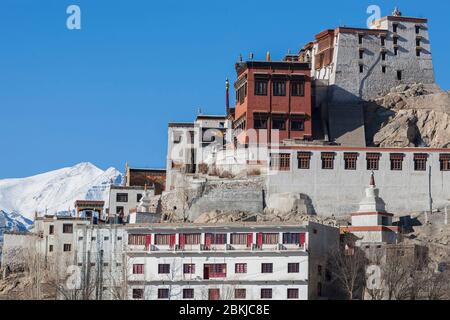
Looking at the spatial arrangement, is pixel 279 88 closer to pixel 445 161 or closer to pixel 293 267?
pixel 445 161

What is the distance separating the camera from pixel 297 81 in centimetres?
11400

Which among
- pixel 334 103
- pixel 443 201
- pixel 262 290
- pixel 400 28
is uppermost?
pixel 400 28

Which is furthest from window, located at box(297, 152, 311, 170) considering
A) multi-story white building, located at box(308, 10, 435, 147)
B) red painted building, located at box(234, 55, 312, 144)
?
multi-story white building, located at box(308, 10, 435, 147)

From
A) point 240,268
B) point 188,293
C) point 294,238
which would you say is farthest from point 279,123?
point 188,293

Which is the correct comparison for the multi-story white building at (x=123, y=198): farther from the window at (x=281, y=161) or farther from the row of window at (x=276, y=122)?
the window at (x=281, y=161)

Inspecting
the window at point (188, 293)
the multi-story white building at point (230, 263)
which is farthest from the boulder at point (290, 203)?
the window at point (188, 293)

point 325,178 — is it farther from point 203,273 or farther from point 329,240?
point 203,273

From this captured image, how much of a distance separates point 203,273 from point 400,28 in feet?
130

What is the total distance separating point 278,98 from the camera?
373ft

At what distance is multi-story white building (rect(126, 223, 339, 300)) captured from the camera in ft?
302

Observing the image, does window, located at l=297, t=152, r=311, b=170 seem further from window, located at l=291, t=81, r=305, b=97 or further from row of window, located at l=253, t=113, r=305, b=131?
window, located at l=291, t=81, r=305, b=97

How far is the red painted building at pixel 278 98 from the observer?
112938 mm
